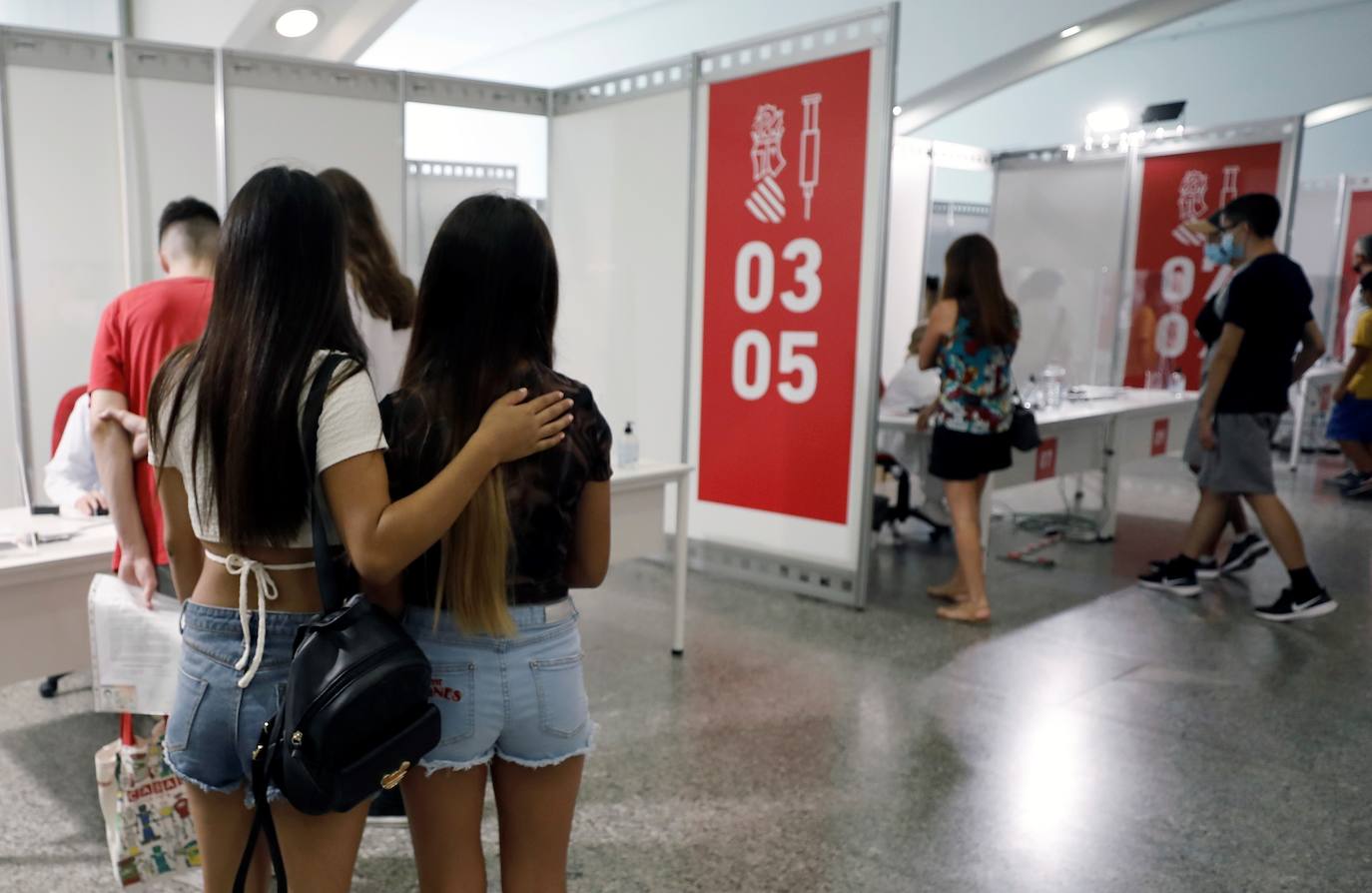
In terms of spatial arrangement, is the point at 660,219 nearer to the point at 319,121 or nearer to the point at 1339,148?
the point at 319,121

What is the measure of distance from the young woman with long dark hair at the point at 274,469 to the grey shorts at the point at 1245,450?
3.73 meters

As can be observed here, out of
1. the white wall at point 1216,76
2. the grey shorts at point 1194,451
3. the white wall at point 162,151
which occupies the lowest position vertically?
the grey shorts at point 1194,451

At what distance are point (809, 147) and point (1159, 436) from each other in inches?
116

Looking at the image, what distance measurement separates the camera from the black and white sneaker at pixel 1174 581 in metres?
4.57

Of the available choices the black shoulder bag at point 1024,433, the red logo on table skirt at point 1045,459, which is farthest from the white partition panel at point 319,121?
the red logo on table skirt at point 1045,459

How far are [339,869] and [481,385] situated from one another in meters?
0.65

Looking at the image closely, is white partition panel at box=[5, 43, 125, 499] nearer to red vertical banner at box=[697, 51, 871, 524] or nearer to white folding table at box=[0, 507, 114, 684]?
white folding table at box=[0, 507, 114, 684]

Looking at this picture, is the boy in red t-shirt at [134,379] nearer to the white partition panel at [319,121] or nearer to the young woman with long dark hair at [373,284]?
the young woman with long dark hair at [373,284]

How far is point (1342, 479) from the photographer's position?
7504 millimetres

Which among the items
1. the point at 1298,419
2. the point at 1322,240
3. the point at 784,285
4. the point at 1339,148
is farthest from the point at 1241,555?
the point at 1339,148

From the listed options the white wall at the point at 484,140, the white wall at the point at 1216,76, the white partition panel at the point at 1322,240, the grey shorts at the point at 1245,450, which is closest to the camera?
the grey shorts at the point at 1245,450

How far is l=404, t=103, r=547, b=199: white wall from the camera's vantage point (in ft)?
40.6

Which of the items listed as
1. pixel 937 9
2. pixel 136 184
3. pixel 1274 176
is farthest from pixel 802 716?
pixel 937 9

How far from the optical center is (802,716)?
318 cm
